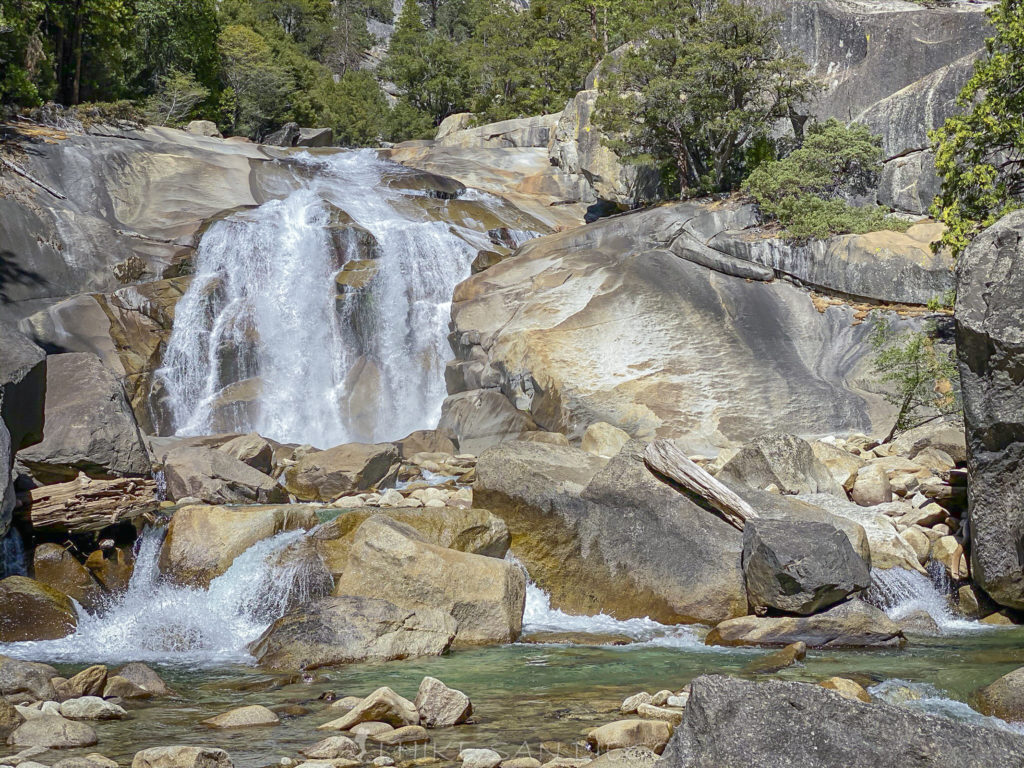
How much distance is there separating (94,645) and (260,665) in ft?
8.14

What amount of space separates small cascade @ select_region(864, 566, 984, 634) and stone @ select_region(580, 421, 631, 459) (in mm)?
5461

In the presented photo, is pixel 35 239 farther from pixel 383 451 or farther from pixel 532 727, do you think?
pixel 532 727

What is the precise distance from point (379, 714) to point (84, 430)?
814cm

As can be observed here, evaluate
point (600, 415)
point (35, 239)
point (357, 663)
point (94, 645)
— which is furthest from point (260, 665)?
point (35, 239)

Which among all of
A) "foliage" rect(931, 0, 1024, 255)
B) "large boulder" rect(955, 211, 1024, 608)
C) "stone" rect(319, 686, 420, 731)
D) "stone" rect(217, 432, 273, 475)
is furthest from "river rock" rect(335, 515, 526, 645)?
"foliage" rect(931, 0, 1024, 255)

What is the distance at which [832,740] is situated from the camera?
3.93 meters

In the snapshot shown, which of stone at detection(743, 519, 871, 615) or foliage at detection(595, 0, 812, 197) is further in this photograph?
foliage at detection(595, 0, 812, 197)

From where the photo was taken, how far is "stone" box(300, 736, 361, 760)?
5795mm

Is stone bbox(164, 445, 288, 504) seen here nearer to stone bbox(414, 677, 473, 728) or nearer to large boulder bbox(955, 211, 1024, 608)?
stone bbox(414, 677, 473, 728)

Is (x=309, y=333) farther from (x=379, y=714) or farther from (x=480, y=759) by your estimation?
(x=480, y=759)

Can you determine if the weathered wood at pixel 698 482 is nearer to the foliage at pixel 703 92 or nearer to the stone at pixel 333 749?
the stone at pixel 333 749

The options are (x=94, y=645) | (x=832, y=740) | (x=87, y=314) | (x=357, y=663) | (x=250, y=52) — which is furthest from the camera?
(x=250, y=52)

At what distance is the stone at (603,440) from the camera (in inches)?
625

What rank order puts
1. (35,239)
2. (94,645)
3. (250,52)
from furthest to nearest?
(250,52)
(35,239)
(94,645)
